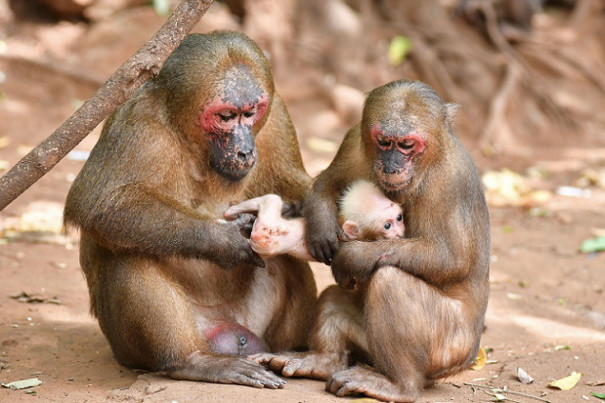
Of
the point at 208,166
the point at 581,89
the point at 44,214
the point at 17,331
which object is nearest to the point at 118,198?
the point at 208,166

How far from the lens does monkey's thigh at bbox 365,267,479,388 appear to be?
5.79 m

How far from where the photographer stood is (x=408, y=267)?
590 cm

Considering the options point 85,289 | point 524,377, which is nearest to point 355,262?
point 524,377

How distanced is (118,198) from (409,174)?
81.3 inches

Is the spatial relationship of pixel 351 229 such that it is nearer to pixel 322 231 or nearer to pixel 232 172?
pixel 322 231

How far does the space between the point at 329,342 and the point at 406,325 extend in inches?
30.9

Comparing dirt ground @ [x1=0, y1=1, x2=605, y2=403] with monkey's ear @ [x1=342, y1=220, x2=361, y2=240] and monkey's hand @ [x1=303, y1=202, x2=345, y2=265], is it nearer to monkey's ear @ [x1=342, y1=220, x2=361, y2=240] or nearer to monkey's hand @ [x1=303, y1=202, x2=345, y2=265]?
monkey's hand @ [x1=303, y1=202, x2=345, y2=265]

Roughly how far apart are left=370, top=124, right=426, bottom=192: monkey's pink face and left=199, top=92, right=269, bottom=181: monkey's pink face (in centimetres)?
88

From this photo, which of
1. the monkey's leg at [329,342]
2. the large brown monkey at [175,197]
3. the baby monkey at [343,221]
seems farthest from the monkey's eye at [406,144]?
the monkey's leg at [329,342]

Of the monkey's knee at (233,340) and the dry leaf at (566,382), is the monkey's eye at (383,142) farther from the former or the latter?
the dry leaf at (566,382)

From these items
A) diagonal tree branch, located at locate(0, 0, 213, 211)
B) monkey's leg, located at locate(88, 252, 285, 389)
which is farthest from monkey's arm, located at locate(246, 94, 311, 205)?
diagonal tree branch, located at locate(0, 0, 213, 211)

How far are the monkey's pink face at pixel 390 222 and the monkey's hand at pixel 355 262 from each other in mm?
197

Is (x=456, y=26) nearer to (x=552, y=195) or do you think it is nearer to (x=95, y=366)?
(x=552, y=195)

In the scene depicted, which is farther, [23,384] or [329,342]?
[329,342]
